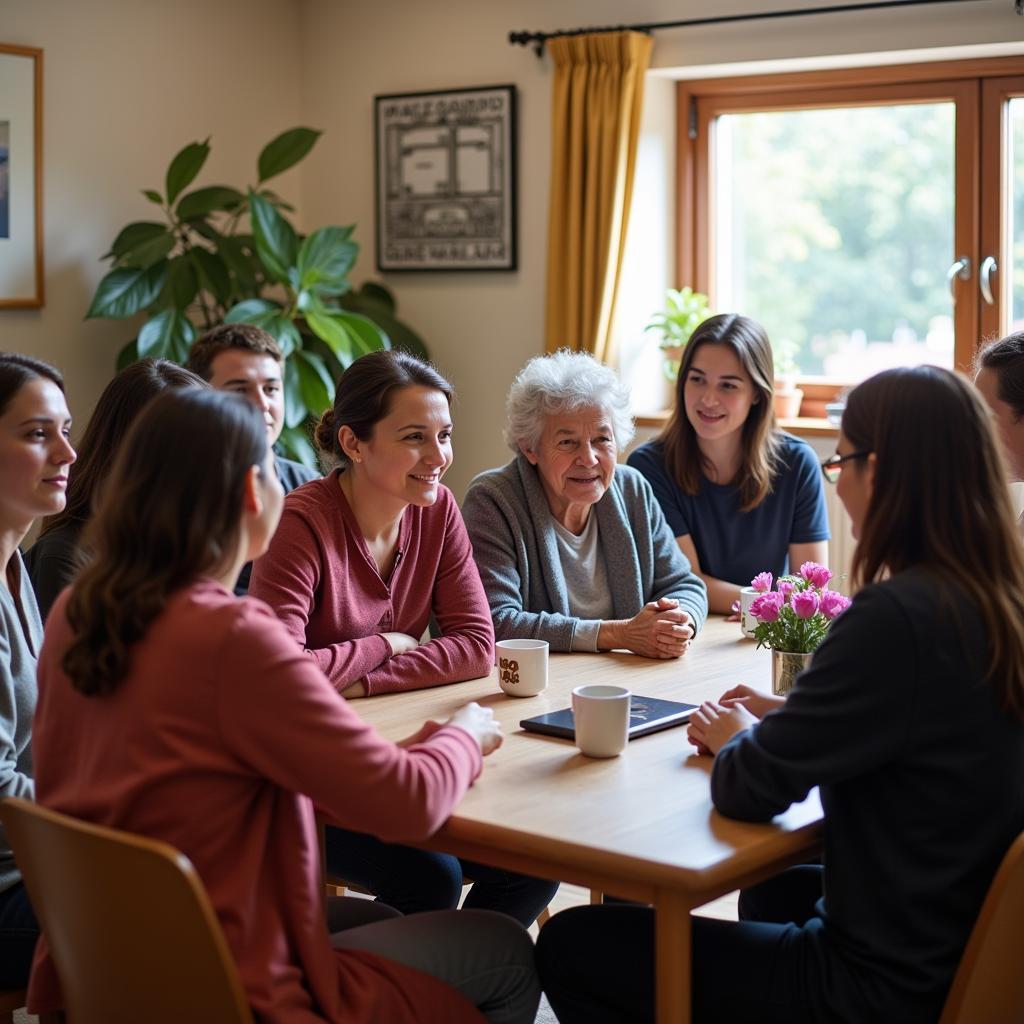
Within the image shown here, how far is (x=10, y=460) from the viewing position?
2.08 metres

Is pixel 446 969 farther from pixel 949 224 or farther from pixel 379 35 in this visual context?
pixel 379 35

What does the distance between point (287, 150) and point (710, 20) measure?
1.48 meters

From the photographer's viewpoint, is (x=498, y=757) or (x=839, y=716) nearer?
(x=839, y=716)

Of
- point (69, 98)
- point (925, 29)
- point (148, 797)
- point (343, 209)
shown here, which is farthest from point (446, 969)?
point (343, 209)

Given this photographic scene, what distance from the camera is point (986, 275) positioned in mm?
4352

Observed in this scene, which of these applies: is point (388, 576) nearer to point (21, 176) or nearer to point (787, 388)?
point (787, 388)

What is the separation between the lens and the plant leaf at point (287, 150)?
4.80 m

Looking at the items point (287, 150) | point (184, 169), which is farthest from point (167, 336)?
point (287, 150)

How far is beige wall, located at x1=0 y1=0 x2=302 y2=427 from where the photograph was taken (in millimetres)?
4574

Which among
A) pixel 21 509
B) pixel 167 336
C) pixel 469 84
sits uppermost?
pixel 469 84

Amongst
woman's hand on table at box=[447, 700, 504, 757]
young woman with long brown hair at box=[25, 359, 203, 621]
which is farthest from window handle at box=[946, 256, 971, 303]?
woman's hand on table at box=[447, 700, 504, 757]

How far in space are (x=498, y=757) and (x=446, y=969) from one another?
313 mm

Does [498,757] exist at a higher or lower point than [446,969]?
higher

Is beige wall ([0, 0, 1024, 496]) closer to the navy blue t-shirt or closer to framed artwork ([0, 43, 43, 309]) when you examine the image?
framed artwork ([0, 43, 43, 309])
